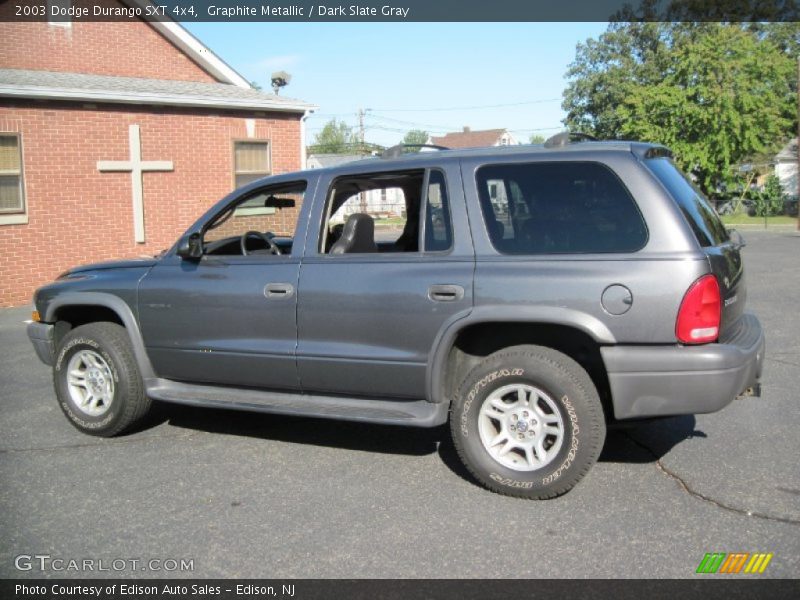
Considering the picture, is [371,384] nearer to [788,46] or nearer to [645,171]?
[645,171]

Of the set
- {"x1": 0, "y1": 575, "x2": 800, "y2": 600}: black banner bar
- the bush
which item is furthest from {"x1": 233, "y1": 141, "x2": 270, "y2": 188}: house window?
the bush

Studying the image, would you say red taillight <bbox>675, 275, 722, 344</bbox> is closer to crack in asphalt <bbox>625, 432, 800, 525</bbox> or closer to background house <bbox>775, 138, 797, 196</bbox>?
crack in asphalt <bbox>625, 432, 800, 525</bbox>

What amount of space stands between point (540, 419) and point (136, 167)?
11.9 metres

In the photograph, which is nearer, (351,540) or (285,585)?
(285,585)

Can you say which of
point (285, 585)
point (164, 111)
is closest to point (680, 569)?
point (285, 585)

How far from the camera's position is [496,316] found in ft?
14.1

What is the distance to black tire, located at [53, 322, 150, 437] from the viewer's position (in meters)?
5.45

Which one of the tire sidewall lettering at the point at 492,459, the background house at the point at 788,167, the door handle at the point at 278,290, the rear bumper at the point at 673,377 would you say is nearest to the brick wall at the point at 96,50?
the door handle at the point at 278,290

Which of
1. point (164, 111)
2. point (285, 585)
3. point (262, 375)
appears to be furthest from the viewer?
point (164, 111)

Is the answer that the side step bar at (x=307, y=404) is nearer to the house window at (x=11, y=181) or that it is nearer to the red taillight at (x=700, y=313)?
the red taillight at (x=700, y=313)

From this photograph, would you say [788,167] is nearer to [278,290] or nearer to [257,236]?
[257,236]

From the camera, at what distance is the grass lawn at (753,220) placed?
126ft

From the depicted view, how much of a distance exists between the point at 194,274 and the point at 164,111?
10417mm

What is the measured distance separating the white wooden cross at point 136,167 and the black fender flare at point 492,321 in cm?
1123
